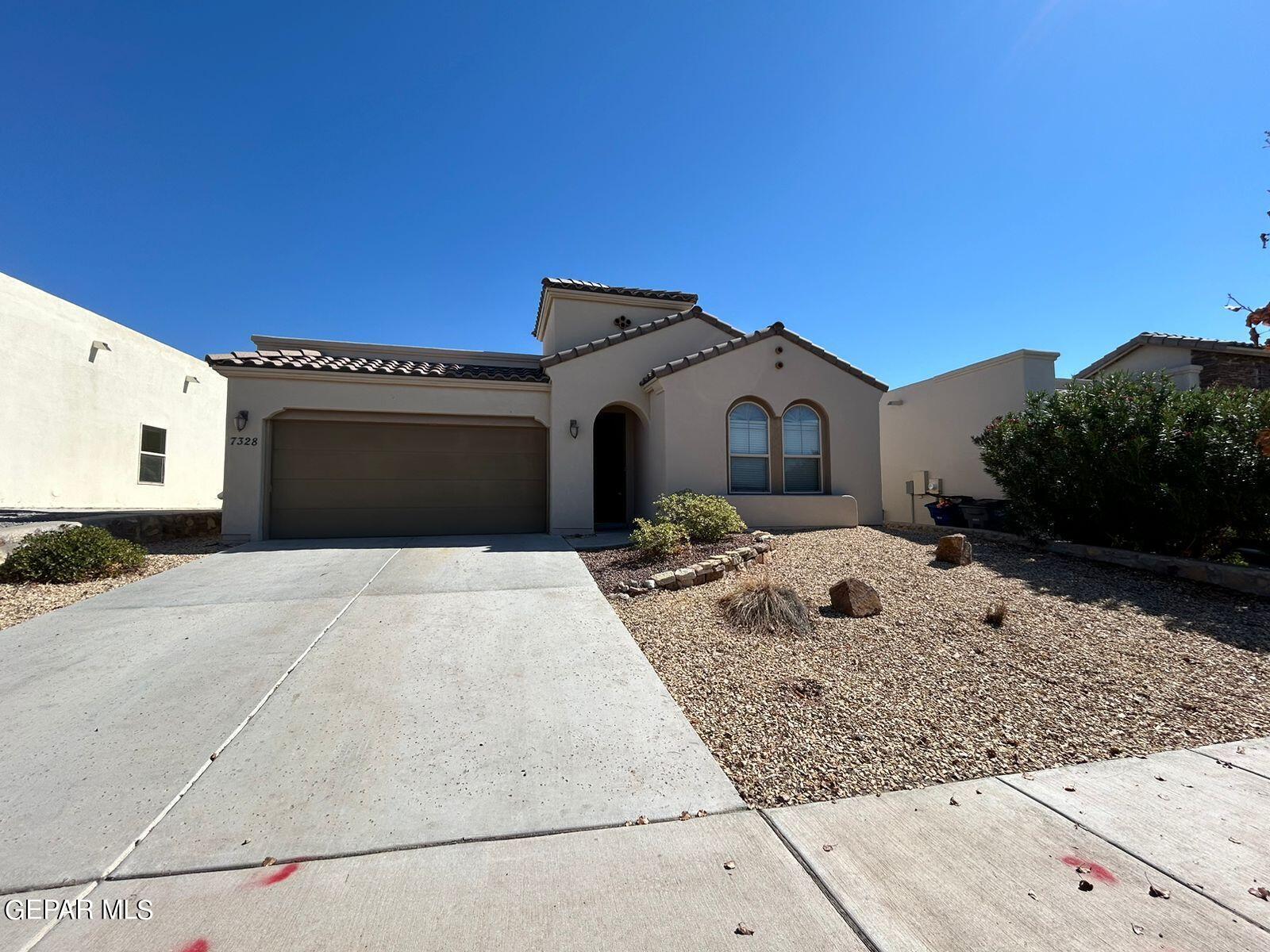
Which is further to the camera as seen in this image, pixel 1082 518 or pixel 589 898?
pixel 1082 518

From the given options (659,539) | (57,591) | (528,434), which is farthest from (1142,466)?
(57,591)

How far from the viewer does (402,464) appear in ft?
35.8

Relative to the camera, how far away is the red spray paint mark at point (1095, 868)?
7.29 feet

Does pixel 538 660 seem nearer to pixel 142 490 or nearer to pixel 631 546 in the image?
pixel 631 546

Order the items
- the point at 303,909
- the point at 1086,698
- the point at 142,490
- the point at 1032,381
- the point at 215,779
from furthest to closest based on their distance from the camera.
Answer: the point at 142,490 < the point at 1032,381 < the point at 1086,698 < the point at 215,779 < the point at 303,909

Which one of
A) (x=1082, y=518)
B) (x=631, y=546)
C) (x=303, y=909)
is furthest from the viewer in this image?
(x=631, y=546)

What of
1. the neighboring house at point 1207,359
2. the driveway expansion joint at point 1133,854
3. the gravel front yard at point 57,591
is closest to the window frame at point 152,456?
the gravel front yard at point 57,591

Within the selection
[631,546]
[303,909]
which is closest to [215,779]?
[303,909]

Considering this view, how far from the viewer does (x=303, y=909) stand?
2.06 metres

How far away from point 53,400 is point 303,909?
16.4 m

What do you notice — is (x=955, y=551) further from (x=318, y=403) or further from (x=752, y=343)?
(x=318, y=403)

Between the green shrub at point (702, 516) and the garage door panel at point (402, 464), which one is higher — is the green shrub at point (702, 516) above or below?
below

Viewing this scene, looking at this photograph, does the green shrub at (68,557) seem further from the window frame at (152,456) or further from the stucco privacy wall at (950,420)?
the stucco privacy wall at (950,420)

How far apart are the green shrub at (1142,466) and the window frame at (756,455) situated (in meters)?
3.96
